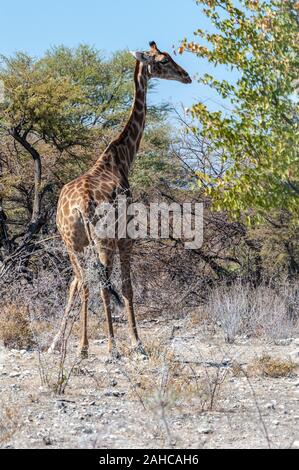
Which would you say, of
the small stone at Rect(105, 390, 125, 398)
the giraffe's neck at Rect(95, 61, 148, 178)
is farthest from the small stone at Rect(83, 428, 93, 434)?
the giraffe's neck at Rect(95, 61, 148, 178)

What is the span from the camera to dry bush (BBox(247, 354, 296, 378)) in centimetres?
884

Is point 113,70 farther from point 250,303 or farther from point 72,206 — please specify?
point 72,206

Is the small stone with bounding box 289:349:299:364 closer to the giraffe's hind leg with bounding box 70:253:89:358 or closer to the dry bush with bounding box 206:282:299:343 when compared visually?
the dry bush with bounding box 206:282:299:343

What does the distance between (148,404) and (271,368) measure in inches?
90.1

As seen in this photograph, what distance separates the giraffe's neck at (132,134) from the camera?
10.8 m

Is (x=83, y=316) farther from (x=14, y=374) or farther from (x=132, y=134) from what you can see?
(x=132, y=134)

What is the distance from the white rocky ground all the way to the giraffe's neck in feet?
7.69

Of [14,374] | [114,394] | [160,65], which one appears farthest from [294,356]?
[160,65]

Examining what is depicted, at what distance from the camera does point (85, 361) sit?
921cm

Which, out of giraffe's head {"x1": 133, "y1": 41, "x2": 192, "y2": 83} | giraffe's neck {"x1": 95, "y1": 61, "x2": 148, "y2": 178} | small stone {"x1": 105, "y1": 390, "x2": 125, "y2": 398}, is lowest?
small stone {"x1": 105, "y1": 390, "x2": 125, "y2": 398}

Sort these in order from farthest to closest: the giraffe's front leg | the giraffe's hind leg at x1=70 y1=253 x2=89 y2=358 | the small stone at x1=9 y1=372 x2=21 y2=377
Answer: the giraffe's front leg → the giraffe's hind leg at x1=70 y1=253 x2=89 y2=358 → the small stone at x1=9 y1=372 x2=21 y2=377

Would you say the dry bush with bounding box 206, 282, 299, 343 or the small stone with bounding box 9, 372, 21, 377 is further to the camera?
the dry bush with bounding box 206, 282, 299, 343

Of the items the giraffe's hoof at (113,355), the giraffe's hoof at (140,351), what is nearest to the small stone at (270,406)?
the giraffe's hoof at (113,355)

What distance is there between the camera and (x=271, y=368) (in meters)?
8.84
